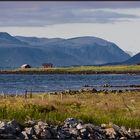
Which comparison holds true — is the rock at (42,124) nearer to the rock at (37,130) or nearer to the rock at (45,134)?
the rock at (37,130)

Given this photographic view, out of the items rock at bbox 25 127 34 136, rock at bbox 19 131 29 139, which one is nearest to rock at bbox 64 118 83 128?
rock at bbox 25 127 34 136

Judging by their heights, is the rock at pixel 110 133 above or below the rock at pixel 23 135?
→ below

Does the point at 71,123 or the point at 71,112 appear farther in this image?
the point at 71,112

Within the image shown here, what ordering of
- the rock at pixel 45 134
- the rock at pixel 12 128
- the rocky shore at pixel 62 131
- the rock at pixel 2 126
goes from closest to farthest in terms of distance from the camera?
the rock at pixel 2 126
the rock at pixel 12 128
the rocky shore at pixel 62 131
the rock at pixel 45 134

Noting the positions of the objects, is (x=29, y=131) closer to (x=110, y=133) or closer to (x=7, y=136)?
(x=7, y=136)

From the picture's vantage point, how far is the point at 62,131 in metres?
31.1

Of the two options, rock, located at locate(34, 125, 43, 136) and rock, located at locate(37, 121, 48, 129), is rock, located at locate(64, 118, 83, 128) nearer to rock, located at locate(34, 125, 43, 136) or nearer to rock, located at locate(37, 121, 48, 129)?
rock, located at locate(37, 121, 48, 129)

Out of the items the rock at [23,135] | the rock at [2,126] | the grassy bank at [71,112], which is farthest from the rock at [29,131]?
the grassy bank at [71,112]

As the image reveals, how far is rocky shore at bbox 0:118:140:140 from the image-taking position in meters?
29.7

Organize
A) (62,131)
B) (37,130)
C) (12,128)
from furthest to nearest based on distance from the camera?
(62,131), (37,130), (12,128)

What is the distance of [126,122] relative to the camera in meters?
36.8

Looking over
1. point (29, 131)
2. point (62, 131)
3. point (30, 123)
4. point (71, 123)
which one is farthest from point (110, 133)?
point (29, 131)

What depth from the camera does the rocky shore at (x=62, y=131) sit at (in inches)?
1168

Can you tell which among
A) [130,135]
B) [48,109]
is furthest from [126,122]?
[48,109]
